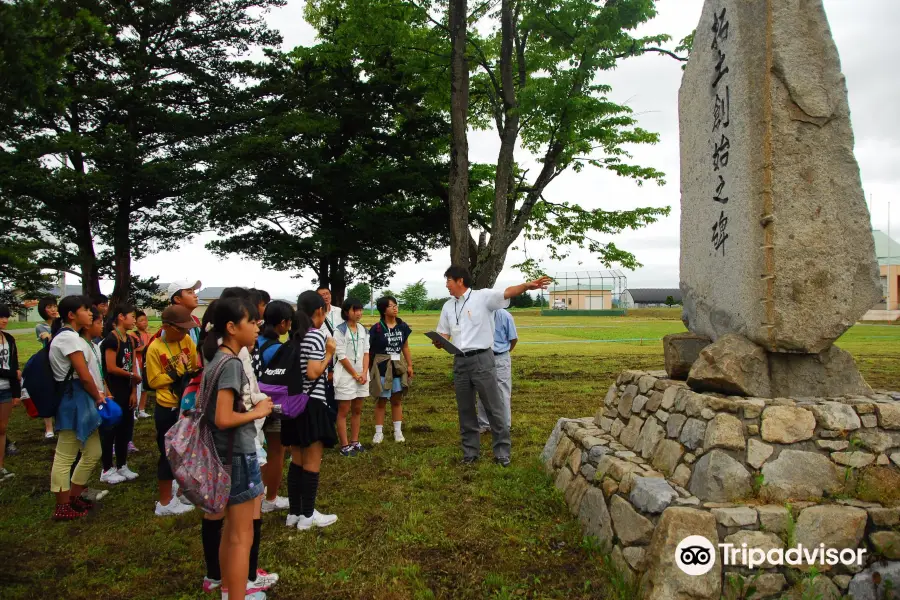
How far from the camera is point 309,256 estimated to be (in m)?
14.2

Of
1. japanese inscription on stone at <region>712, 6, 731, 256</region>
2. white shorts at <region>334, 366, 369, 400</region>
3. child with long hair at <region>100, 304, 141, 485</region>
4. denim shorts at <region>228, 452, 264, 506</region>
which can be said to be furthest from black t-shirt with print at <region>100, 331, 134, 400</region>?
japanese inscription on stone at <region>712, 6, 731, 256</region>

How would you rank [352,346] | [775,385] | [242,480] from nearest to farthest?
1. [242,480]
2. [775,385]
3. [352,346]

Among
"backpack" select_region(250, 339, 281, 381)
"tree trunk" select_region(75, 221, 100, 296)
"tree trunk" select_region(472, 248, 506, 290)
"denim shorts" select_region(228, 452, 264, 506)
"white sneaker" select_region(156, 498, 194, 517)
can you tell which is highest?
"tree trunk" select_region(75, 221, 100, 296)

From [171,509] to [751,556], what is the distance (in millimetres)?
4031

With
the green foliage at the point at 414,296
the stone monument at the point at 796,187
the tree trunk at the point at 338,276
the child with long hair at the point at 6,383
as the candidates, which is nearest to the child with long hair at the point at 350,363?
the child with long hair at the point at 6,383

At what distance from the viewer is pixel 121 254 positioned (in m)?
12.9

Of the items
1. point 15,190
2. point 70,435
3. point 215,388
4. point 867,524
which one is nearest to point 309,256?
point 15,190

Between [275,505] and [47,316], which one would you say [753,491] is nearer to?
[275,505]

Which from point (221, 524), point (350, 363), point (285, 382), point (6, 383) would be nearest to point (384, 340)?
point (350, 363)

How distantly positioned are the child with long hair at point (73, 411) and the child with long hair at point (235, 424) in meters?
2.33

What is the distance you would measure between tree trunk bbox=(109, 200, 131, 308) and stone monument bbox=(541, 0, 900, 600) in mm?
12002

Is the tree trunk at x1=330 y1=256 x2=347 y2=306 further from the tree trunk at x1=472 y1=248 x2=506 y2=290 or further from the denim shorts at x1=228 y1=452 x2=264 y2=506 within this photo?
the denim shorts at x1=228 y1=452 x2=264 y2=506

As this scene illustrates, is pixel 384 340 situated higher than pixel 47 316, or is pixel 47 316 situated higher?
pixel 47 316

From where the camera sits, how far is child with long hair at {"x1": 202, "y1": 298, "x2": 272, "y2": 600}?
282 cm
